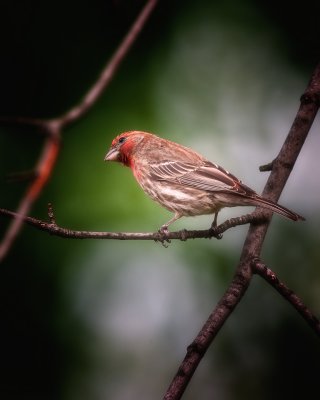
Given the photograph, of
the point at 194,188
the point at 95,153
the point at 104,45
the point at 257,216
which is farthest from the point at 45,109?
the point at 257,216

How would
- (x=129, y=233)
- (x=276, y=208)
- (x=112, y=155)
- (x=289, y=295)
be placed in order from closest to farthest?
(x=289, y=295) < (x=129, y=233) < (x=276, y=208) < (x=112, y=155)

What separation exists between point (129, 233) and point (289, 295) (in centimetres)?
84

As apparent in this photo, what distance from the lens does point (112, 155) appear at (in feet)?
15.6

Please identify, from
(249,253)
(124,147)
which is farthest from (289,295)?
(124,147)

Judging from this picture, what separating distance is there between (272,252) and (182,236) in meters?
1.86

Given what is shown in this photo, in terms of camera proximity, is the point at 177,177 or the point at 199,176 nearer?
the point at 199,176

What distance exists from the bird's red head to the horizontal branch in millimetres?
1334

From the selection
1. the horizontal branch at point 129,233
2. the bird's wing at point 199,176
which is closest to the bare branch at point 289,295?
the horizontal branch at point 129,233

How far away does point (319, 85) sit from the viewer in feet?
12.0

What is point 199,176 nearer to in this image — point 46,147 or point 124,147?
point 124,147

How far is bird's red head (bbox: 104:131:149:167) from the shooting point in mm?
4785

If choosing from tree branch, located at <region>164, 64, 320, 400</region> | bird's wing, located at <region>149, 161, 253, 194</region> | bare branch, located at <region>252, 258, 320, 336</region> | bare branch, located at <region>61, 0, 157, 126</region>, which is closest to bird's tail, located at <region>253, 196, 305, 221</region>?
tree branch, located at <region>164, 64, 320, 400</region>

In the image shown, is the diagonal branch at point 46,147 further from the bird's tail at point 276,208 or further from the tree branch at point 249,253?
the bird's tail at point 276,208

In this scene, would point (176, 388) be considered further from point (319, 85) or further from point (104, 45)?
point (104, 45)
